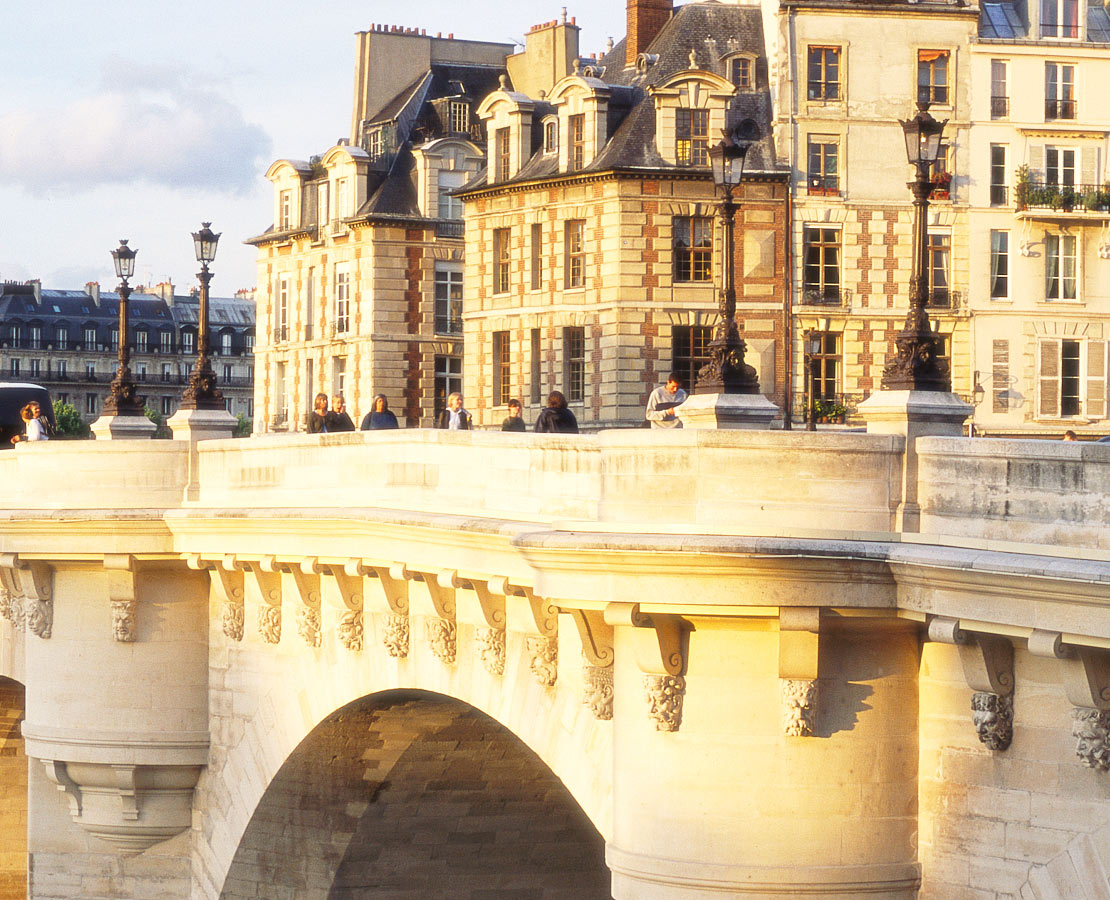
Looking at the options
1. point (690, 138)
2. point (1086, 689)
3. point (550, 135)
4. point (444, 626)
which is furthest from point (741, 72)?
point (1086, 689)

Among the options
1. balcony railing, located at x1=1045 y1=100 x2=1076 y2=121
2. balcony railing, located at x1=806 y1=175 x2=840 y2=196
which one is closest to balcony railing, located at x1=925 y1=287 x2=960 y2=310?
balcony railing, located at x1=806 y1=175 x2=840 y2=196

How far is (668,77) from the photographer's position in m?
58.8

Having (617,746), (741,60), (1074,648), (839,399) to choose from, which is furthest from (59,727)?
(741,60)

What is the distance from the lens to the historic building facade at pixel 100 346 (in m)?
127

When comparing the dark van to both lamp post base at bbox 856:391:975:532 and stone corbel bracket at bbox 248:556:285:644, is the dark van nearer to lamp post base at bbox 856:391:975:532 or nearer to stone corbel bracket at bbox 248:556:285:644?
stone corbel bracket at bbox 248:556:285:644

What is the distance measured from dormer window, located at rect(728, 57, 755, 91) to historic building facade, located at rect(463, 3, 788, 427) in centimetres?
5

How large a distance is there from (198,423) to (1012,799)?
1392 centimetres

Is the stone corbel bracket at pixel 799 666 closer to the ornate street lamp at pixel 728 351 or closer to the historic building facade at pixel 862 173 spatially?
the ornate street lamp at pixel 728 351

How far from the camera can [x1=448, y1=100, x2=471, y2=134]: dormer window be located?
73.4m

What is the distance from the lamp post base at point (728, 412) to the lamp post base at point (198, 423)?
11.4 meters

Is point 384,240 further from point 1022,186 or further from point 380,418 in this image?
point 380,418

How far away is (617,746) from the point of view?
14961 millimetres

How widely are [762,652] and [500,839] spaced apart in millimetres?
14370

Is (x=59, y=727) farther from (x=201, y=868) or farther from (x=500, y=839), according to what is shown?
(x=500, y=839)
